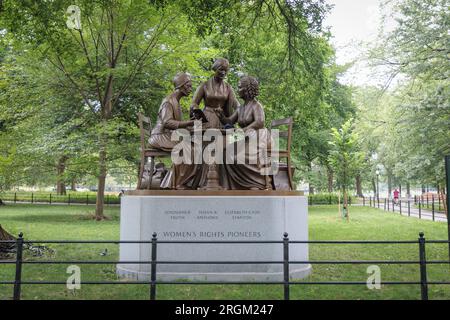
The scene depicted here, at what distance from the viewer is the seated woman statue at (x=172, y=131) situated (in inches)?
341

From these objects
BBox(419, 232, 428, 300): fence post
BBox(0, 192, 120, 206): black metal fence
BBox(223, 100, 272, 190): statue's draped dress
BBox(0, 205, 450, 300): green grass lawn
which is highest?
BBox(223, 100, 272, 190): statue's draped dress

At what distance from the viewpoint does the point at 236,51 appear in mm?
15750

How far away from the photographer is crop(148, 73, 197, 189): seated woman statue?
8656 millimetres

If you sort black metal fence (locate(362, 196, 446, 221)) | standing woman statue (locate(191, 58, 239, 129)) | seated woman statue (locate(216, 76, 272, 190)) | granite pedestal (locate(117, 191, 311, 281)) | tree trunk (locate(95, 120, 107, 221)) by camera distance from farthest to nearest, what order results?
black metal fence (locate(362, 196, 446, 221)) → tree trunk (locate(95, 120, 107, 221)) → standing woman statue (locate(191, 58, 239, 129)) → seated woman statue (locate(216, 76, 272, 190)) → granite pedestal (locate(117, 191, 311, 281))

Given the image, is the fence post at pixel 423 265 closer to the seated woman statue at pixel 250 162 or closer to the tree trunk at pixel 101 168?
the seated woman statue at pixel 250 162

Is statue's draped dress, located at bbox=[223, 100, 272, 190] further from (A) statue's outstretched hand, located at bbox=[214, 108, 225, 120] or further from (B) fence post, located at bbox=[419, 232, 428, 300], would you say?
(B) fence post, located at bbox=[419, 232, 428, 300]

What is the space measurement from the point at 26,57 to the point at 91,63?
9.25 feet

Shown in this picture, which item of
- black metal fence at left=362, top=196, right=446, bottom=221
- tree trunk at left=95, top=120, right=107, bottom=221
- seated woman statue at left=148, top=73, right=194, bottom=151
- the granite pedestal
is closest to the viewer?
the granite pedestal

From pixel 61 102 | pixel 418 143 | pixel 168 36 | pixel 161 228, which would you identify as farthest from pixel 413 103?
pixel 61 102

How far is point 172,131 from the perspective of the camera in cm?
894

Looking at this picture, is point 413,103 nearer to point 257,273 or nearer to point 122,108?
point 257,273

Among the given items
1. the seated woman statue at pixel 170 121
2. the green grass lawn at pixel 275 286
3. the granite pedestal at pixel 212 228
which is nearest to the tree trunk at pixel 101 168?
the green grass lawn at pixel 275 286

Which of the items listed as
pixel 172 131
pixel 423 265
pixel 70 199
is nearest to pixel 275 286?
pixel 423 265

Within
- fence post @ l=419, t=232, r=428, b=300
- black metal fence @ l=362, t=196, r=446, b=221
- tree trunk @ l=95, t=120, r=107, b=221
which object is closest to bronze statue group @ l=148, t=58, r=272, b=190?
fence post @ l=419, t=232, r=428, b=300
